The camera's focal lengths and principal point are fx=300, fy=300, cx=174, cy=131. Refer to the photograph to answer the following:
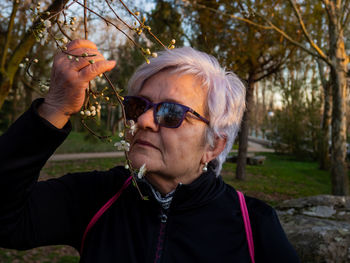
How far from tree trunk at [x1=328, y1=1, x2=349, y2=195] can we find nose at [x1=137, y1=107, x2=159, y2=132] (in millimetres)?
6959

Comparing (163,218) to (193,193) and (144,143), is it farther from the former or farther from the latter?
(144,143)

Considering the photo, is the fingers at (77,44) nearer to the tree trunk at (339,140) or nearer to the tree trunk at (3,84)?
the tree trunk at (3,84)

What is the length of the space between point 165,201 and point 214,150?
49cm

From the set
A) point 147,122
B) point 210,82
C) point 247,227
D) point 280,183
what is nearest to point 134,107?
point 147,122

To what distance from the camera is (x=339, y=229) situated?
304 centimetres

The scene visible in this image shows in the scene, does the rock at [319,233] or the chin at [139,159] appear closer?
the chin at [139,159]

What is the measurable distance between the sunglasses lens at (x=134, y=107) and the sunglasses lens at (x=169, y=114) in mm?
103

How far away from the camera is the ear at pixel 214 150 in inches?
73.4

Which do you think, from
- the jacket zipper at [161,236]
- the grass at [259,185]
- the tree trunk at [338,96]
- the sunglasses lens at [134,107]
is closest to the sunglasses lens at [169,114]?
the sunglasses lens at [134,107]

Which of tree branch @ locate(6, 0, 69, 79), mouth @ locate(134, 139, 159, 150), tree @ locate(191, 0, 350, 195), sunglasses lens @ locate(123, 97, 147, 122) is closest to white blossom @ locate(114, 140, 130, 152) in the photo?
mouth @ locate(134, 139, 159, 150)

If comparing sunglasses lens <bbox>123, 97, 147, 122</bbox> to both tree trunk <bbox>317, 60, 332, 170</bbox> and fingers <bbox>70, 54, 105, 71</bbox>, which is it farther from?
tree trunk <bbox>317, 60, 332, 170</bbox>

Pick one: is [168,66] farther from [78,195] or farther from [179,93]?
[78,195]

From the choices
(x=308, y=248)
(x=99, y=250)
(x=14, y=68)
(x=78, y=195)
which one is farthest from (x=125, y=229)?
(x=14, y=68)

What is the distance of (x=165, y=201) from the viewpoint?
63.8 inches
